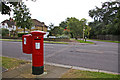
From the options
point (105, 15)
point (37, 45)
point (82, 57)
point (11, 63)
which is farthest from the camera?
point (105, 15)

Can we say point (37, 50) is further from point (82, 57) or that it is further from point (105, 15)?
point (105, 15)

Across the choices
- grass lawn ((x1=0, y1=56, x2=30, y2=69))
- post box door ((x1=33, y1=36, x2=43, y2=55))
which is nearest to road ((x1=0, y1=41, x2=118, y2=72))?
grass lawn ((x1=0, y1=56, x2=30, y2=69))

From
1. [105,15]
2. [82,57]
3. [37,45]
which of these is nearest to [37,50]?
[37,45]

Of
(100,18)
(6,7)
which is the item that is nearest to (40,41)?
(6,7)

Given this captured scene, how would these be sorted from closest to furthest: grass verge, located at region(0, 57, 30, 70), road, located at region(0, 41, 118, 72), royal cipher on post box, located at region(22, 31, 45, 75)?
1. royal cipher on post box, located at region(22, 31, 45, 75)
2. grass verge, located at region(0, 57, 30, 70)
3. road, located at region(0, 41, 118, 72)

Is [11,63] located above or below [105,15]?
below

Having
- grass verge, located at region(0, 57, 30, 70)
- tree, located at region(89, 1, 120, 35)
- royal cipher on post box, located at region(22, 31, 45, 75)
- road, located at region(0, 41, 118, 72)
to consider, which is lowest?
road, located at region(0, 41, 118, 72)

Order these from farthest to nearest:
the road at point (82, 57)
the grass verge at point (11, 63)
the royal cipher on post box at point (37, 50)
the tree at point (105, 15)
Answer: the tree at point (105, 15), the road at point (82, 57), the grass verge at point (11, 63), the royal cipher on post box at point (37, 50)

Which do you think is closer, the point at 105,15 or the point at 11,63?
the point at 11,63

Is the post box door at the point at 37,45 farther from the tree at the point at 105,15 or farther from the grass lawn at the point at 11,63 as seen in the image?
the tree at the point at 105,15

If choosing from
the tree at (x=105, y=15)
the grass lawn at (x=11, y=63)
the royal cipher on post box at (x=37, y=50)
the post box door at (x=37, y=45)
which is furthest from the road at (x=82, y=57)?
the tree at (x=105, y=15)

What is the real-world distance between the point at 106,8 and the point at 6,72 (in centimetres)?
4374

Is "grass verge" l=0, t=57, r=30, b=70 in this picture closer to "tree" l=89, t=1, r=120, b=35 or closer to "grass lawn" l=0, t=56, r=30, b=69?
"grass lawn" l=0, t=56, r=30, b=69

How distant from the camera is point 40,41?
3.54 metres
